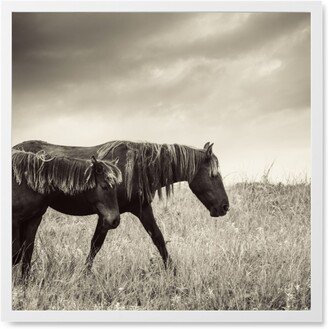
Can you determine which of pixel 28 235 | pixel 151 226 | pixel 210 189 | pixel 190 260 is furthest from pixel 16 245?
pixel 210 189

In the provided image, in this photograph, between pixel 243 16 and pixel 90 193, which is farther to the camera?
pixel 243 16

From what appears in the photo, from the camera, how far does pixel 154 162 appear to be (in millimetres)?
4645

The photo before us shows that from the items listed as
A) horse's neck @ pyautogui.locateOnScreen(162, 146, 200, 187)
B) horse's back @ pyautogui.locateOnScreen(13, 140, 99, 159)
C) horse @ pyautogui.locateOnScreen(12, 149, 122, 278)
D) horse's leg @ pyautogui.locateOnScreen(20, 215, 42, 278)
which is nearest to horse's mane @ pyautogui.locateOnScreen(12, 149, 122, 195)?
horse @ pyautogui.locateOnScreen(12, 149, 122, 278)

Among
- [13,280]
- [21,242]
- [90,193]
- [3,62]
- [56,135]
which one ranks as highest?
[3,62]

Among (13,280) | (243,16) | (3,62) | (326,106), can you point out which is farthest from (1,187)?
(326,106)

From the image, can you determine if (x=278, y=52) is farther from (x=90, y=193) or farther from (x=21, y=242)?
(x=21, y=242)

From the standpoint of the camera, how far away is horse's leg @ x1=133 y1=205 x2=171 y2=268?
4633 mm

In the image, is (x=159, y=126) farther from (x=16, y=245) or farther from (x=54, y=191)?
(x=16, y=245)

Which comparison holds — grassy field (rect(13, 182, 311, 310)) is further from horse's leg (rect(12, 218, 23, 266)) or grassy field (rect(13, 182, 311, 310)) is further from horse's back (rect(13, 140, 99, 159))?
horse's back (rect(13, 140, 99, 159))

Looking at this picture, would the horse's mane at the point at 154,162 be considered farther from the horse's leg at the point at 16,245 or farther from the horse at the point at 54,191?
the horse's leg at the point at 16,245

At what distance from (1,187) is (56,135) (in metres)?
0.61

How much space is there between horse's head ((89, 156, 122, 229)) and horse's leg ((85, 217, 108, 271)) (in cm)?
9

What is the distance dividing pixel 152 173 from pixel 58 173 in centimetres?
83

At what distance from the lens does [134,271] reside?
14.8 feet
